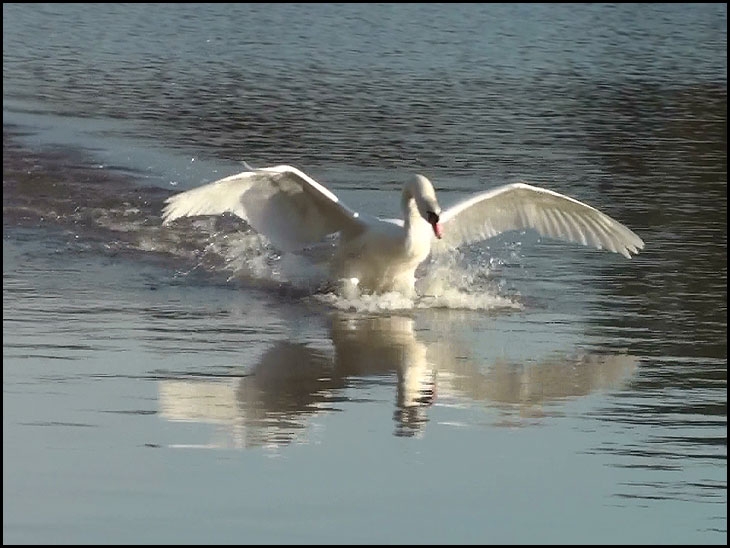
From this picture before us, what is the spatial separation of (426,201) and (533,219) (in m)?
1.53

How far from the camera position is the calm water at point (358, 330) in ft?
A: 23.4

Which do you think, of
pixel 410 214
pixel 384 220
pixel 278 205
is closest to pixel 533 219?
pixel 384 220

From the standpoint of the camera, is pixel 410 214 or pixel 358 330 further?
pixel 410 214

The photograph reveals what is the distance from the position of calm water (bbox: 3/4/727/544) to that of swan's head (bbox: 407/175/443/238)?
59 centimetres

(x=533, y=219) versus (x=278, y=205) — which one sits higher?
(x=278, y=205)

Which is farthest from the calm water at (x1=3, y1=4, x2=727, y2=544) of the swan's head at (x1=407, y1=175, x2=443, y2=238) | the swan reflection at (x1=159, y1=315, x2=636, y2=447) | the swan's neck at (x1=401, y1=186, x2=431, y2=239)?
the swan's head at (x1=407, y1=175, x2=443, y2=238)

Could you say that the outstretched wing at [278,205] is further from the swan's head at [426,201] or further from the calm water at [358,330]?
the swan's head at [426,201]

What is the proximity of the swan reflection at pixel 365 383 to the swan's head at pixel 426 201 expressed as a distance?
0.70 m

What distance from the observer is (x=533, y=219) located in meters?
12.6

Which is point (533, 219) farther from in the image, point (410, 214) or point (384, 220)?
point (410, 214)

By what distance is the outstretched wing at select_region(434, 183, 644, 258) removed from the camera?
1231cm

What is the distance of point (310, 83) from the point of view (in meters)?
23.5

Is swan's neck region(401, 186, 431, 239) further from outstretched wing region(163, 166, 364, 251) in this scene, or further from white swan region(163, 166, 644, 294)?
outstretched wing region(163, 166, 364, 251)

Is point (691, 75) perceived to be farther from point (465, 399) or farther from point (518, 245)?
point (465, 399)
